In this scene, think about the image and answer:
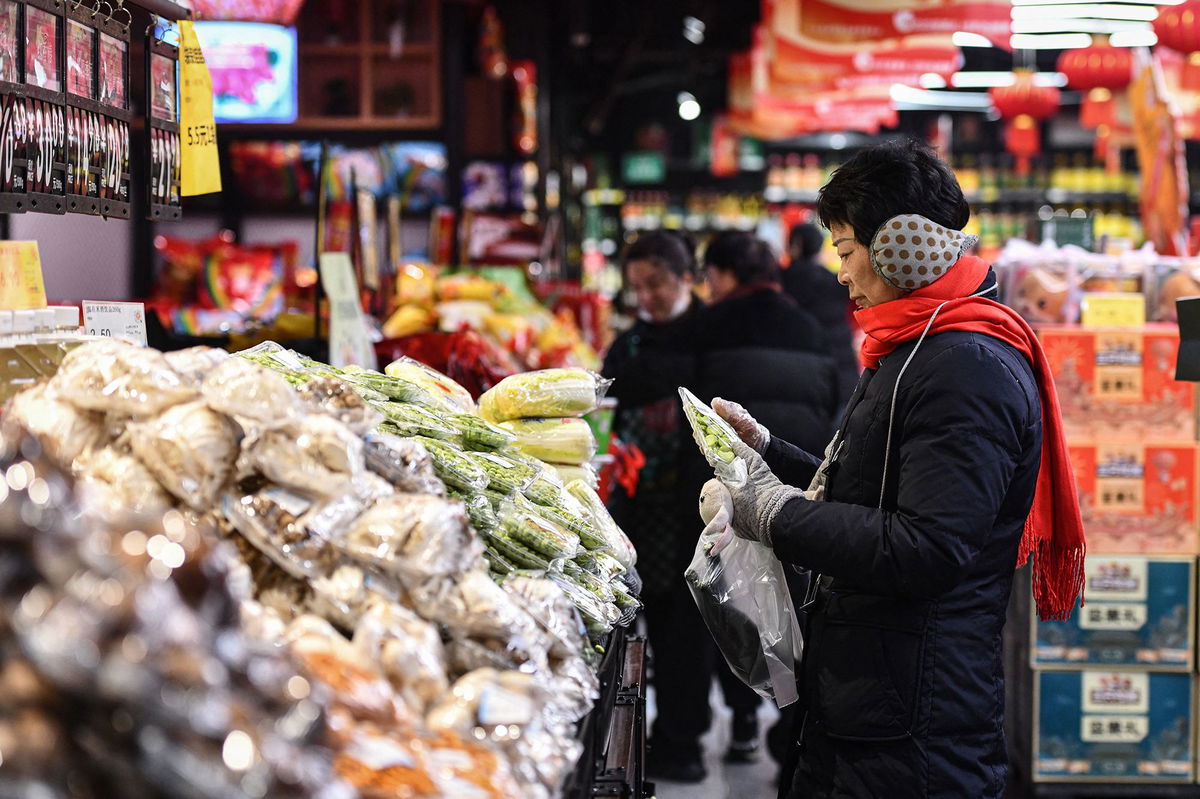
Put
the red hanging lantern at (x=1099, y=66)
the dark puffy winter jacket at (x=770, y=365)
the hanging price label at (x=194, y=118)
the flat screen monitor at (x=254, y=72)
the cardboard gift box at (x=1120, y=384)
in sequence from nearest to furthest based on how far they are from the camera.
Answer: the hanging price label at (x=194, y=118)
the cardboard gift box at (x=1120, y=384)
the dark puffy winter jacket at (x=770, y=365)
the flat screen monitor at (x=254, y=72)
the red hanging lantern at (x=1099, y=66)

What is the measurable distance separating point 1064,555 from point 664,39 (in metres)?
12.7

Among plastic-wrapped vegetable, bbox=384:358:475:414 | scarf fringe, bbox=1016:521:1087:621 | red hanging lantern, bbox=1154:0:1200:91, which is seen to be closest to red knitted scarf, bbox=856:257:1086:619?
scarf fringe, bbox=1016:521:1087:621

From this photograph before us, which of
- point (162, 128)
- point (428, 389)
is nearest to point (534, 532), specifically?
point (428, 389)

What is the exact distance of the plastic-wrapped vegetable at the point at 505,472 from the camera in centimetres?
200

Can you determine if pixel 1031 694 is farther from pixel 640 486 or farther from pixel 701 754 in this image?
pixel 640 486

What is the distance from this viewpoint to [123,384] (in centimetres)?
140

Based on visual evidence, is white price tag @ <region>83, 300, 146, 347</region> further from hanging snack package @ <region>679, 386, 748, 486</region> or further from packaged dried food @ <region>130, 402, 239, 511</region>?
hanging snack package @ <region>679, 386, 748, 486</region>

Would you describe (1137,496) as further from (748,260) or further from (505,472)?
(505,472)

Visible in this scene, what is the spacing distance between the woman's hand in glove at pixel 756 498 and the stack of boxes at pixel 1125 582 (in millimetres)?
2112

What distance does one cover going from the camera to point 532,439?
259cm

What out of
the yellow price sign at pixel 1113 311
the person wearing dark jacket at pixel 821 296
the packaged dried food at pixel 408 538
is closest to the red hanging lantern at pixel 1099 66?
the person wearing dark jacket at pixel 821 296

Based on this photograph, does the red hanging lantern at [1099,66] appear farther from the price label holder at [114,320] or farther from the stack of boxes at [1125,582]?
the price label holder at [114,320]

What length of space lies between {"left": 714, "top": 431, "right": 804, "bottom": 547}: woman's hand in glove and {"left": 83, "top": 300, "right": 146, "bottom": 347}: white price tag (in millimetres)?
1005

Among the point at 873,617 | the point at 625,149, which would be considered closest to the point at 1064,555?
the point at 873,617
